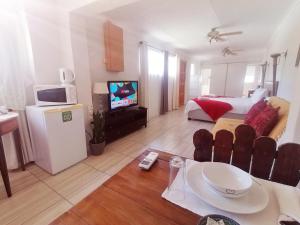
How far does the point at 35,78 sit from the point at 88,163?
1380 millimetres

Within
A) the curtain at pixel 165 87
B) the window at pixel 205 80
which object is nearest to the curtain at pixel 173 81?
the curtain at pixel 165 87

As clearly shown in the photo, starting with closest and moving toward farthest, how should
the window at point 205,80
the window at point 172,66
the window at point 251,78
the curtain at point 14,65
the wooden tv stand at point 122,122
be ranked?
1. the curtain at point 14,65
2. the wooden tv stand at point 122,122
3. the window at point 172,66
4. the window at point 251,78
5. the window at point 205,80

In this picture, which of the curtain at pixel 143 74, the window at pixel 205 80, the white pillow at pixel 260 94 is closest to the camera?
the white pillow at pixel 260 94

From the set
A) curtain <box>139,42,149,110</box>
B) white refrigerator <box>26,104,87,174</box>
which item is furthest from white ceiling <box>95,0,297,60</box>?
white refrigerator <box>26,104,87,174</box>

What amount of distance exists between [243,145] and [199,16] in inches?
113

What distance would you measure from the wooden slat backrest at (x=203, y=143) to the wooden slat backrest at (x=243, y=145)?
12 centimetres

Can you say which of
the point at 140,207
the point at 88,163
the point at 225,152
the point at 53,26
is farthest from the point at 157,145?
the point at 53,26

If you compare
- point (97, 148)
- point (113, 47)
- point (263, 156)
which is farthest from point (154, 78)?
point (263, 156)

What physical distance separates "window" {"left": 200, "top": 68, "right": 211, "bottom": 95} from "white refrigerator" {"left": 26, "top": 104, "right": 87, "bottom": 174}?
7.69 meters

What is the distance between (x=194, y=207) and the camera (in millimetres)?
563

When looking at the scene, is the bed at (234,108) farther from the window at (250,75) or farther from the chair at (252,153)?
the window at (250,75)

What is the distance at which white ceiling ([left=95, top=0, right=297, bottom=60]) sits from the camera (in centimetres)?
241

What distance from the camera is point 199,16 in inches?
111

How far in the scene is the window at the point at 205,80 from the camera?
8.31 meters
